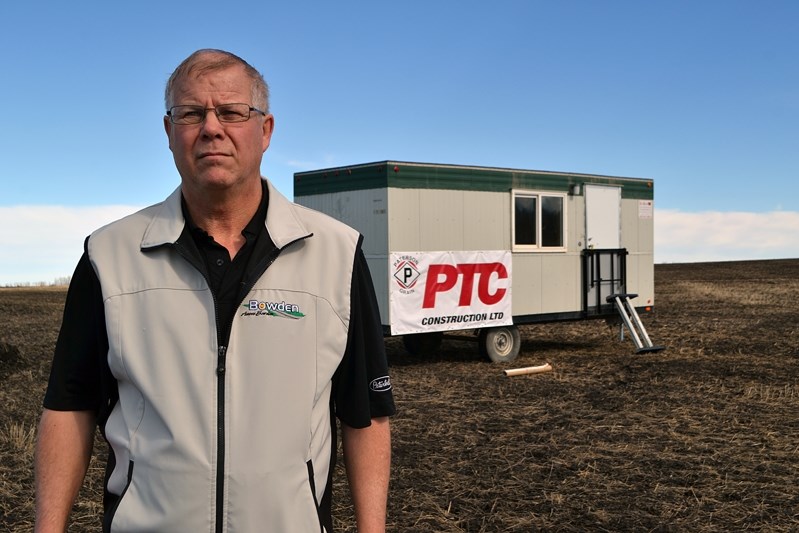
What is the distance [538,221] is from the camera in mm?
13633

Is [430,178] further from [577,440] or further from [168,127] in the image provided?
[168,127]

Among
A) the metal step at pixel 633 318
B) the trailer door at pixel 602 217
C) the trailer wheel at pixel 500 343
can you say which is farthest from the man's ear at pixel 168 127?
the trailer door at pixel 602 217

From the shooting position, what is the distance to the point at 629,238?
1505 centimetres

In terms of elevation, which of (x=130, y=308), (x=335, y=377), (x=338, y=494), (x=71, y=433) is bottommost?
(x=338, y=494)

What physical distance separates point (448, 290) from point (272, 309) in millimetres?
10550

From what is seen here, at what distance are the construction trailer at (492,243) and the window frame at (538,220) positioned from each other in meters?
0.02

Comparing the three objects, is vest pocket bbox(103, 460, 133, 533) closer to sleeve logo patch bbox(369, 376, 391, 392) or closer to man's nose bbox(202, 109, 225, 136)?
sleeve logo patch bbox(369, 376, 391, 392)

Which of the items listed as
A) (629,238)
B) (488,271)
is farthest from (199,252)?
(629,238)

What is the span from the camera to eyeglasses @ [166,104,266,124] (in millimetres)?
2010

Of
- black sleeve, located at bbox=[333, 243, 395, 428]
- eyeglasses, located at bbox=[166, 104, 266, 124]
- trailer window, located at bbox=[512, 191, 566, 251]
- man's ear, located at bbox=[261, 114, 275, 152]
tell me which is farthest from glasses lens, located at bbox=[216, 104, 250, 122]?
trailer window, located at bbox=[512, 191, 566, 251]

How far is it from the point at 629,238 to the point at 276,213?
45.0 ft

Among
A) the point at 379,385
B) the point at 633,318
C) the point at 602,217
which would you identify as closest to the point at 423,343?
the point at 602,217

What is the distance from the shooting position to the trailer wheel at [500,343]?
13.2m

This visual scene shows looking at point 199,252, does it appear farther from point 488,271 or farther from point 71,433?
point 488,271
